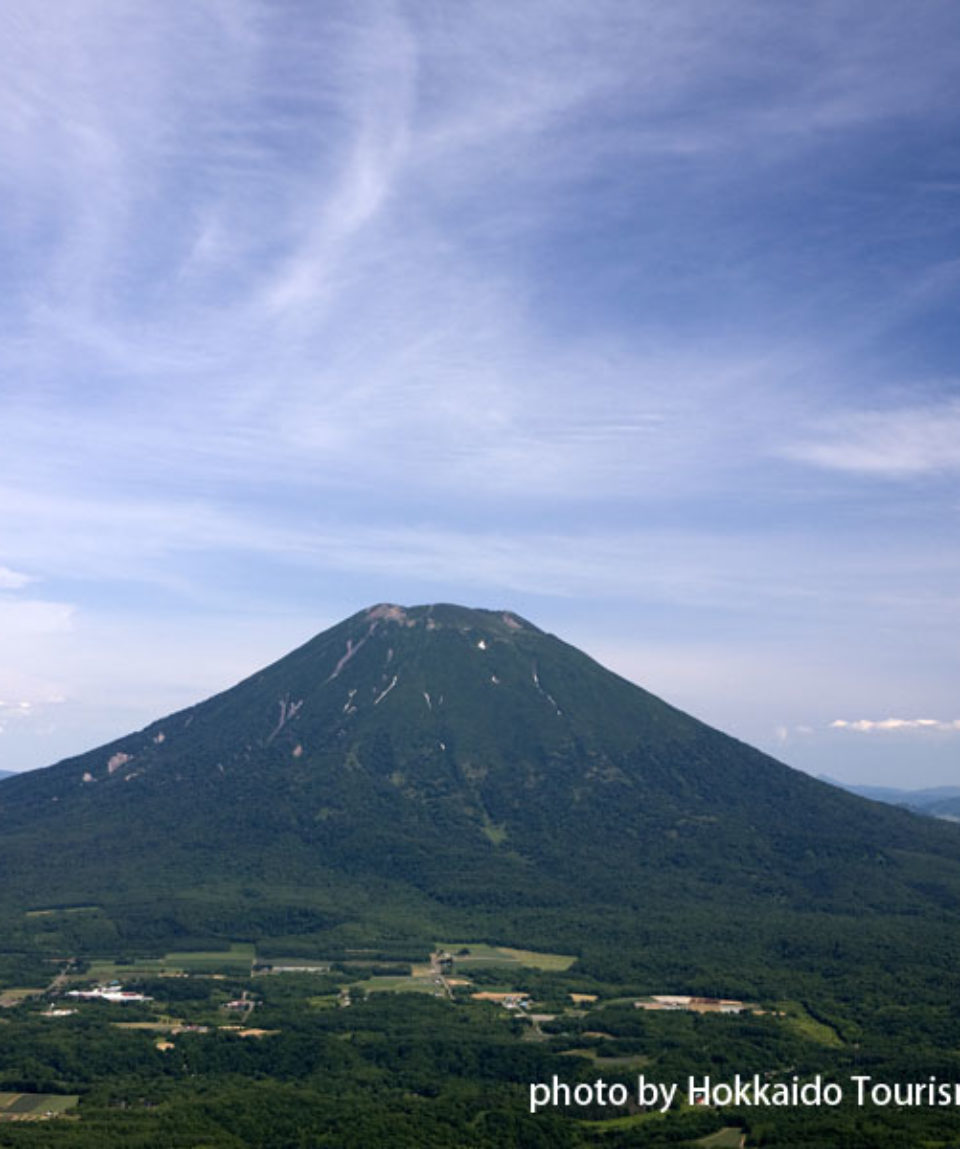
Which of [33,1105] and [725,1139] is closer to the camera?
[725,1139]

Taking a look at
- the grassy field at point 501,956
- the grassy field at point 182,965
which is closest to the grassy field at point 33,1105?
the grassy field at point 182,965

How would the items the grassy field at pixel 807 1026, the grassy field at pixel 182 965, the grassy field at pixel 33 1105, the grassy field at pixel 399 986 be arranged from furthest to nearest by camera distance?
the grassy field at pixel 182 965 < the grassy field at pixel 399 986 < the grassy field at pixel 807 1026 < the grassy field at pixel 33 1105

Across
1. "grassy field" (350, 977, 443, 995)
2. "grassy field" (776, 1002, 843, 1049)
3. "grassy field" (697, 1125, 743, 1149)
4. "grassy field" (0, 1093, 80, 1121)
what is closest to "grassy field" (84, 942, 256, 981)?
"grassy field" (350, 977, 443, 995)

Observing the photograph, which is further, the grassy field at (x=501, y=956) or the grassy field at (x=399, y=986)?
the grassy field at (x=501, y=956)

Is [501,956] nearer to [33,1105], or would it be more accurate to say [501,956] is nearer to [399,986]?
[399,986]

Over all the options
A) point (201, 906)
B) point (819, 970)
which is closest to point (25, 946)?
point (201, 906)

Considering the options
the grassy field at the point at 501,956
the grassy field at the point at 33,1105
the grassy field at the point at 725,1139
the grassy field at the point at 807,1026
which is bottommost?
the grassy field at the point at 33,1105

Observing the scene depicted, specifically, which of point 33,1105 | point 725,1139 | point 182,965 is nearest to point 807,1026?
point 725,1139

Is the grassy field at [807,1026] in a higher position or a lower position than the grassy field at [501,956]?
lower

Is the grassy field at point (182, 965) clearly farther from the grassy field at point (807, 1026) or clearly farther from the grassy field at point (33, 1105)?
the grassy field at point (807, 1026)

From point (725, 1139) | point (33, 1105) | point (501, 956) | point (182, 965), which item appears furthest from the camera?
point (501, 956)

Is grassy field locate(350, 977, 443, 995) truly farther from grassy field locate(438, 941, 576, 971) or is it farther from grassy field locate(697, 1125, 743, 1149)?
grassy field locate(697, 1125, 743, 1149)
